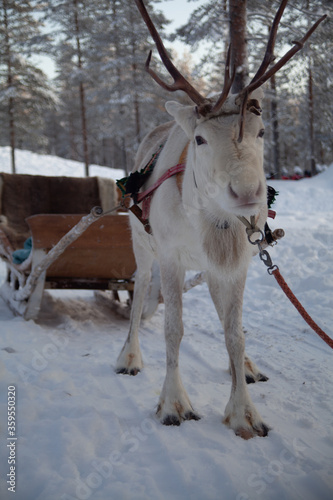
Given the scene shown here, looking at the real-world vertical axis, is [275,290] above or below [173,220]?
below

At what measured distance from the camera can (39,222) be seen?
4422mm

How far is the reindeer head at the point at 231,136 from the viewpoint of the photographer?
1807mm

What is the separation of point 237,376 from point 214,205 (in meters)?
1.18

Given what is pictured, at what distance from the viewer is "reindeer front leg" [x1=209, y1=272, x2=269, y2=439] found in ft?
7.82

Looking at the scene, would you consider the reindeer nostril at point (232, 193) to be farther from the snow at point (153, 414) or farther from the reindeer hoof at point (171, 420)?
the reindeer hoof at point (171, 420)

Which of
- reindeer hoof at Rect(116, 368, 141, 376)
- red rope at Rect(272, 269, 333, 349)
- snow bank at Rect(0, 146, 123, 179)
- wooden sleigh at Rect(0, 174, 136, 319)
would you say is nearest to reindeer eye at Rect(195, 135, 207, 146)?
red rope at Rect(272, 269, 333, 349)

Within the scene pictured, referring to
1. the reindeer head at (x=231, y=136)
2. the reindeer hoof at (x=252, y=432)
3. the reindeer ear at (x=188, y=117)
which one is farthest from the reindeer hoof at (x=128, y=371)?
the reindeer ear at (x=188, y=117)

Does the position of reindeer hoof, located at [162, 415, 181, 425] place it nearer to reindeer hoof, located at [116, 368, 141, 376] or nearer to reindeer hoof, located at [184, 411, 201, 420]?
A: reindeer hoof, located at [184, 411, 201, 420]

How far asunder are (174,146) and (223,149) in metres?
1.09

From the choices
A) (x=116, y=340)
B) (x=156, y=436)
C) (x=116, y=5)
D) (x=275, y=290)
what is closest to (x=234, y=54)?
(x=275, y=290)

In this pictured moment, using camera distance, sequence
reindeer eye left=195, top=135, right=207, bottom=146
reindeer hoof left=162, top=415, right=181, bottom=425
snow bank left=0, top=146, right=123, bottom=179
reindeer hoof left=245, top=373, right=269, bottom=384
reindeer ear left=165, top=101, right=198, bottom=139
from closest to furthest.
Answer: reindeer eye left=195, top=135, right=207, bottom=146, reindeer ear left=165, top=101, right=198, bottom=139, reindeer hoof left=162, top=415, right=181, bottom=425, reindeer hoof left=245, top=373, right=269, bottom=384, snow bank left=0, top=146, right=123, bottom=179

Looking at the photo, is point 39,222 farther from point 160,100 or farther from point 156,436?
point 160,100

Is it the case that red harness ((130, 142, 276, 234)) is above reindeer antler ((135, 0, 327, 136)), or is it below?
below

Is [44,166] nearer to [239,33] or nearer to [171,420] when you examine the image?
[239,33]
